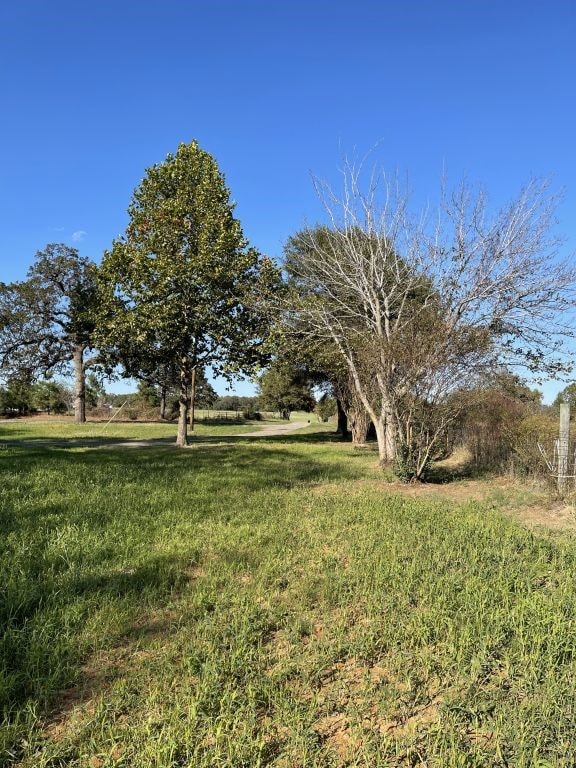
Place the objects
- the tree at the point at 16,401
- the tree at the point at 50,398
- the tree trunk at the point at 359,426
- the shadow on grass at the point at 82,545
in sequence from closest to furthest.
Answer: the shadow on grass at the point at 82,545 → the tree trunk at the point at 359,426 → the tree at the point at 16,401 → the tree at the point at 50,398

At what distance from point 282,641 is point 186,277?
14802 millimetres


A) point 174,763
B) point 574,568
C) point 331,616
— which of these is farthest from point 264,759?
point 574,568

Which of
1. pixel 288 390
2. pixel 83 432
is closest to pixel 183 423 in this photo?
pixel 83 432

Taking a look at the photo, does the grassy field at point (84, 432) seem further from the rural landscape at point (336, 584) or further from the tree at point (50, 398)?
the tree at point (50, 398)

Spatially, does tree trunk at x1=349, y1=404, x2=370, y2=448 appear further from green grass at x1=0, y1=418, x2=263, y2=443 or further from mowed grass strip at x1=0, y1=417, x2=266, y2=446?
green grass at x1=0, y1=418, x2=263, y2=443

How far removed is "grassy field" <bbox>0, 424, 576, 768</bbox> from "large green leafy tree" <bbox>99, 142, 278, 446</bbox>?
38.0ft

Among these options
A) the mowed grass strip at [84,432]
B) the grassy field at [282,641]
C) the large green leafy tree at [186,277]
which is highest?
the large green leafy tree at [186,277]

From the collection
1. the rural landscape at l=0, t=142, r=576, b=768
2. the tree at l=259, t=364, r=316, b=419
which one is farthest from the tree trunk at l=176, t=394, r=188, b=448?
the tree at l=259, t=364, r=316, b=419

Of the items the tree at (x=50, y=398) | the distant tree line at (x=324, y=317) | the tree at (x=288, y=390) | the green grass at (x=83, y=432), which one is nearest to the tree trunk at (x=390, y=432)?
the distant tree line at (x=324, y=317)

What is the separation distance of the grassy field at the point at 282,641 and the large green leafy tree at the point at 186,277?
11.6 metres

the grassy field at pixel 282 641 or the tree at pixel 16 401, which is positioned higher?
the tree at pixel 16 401

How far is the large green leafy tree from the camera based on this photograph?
55.8 ft

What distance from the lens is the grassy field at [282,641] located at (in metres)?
2.29

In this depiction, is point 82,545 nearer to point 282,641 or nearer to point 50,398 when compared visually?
point 282,641
